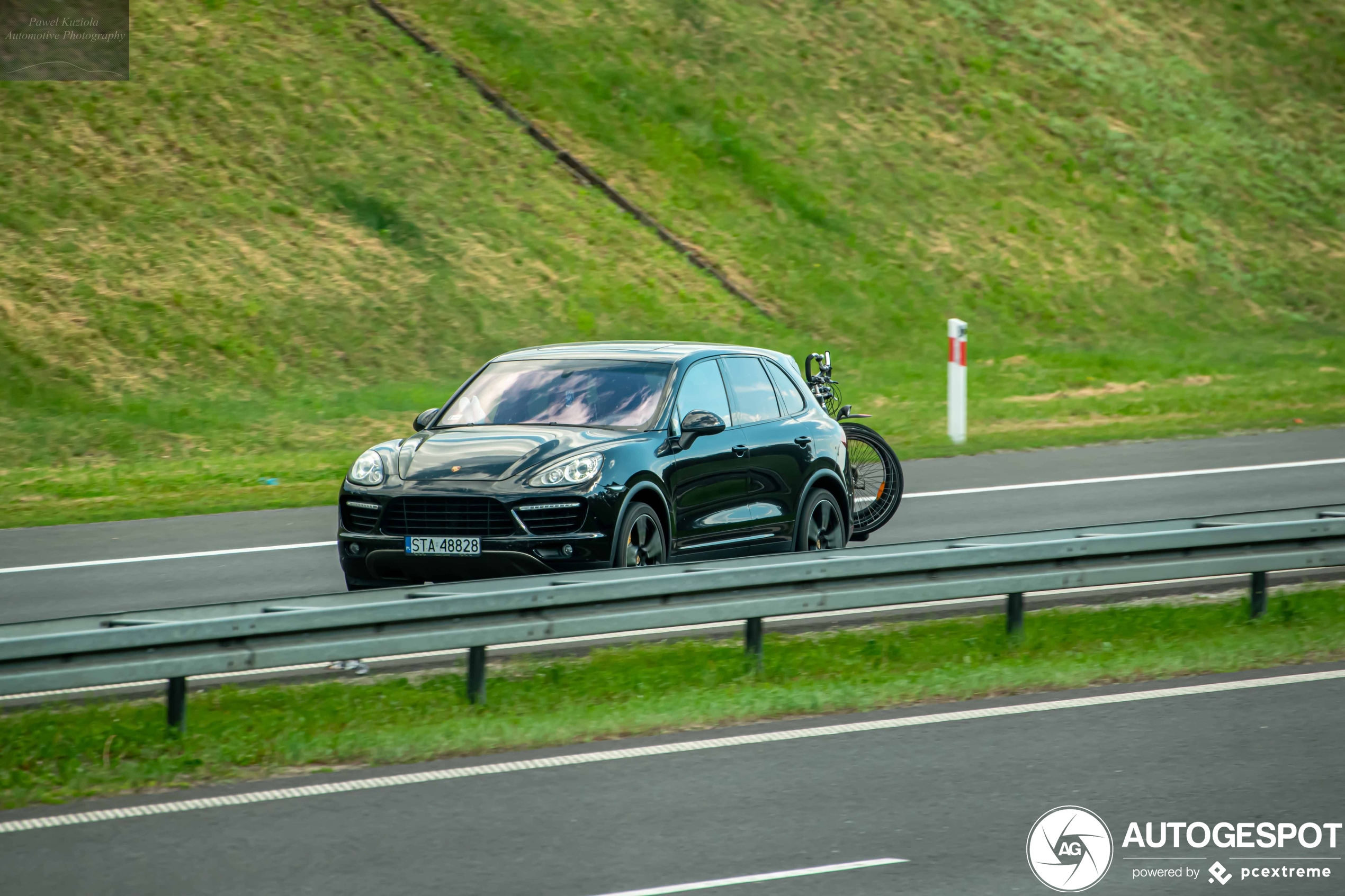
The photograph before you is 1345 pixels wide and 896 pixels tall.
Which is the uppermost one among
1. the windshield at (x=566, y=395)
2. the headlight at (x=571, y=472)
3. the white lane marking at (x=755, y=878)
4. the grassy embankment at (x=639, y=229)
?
the grassy embankment at (x=639, y=229)

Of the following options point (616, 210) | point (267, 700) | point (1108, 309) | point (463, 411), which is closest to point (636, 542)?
point (463, 411)

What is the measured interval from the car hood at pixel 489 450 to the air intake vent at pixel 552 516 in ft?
0.86

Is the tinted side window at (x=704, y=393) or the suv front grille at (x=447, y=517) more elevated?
the tinted side window at (x=704, y=393)

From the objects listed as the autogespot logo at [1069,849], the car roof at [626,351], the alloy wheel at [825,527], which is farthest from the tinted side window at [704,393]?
the autogespot logo at [1069,849]

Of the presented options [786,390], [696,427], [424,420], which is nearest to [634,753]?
[696,427]

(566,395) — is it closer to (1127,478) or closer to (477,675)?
(477,675)

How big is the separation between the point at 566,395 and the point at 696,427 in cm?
95

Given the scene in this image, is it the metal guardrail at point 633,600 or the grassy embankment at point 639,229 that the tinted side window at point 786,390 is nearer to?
the metal guardrail at point 633,600

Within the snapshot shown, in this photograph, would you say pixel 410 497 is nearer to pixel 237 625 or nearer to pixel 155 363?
pixel 237 625

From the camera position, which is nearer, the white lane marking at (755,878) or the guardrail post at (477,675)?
the white lane marking at (755,878)

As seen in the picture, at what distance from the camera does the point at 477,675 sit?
8078 mm

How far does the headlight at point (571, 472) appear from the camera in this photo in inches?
373

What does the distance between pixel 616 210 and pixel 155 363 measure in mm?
9659

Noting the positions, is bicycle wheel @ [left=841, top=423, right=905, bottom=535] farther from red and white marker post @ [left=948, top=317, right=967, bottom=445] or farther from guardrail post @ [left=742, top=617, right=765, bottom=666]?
red and white marker post @ [left=948, top=317, right=967, bottom=445]
